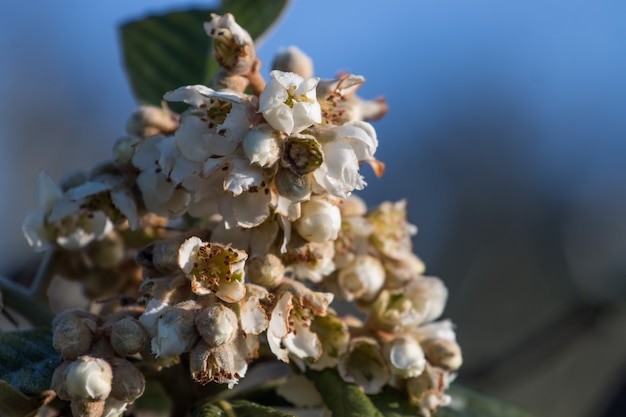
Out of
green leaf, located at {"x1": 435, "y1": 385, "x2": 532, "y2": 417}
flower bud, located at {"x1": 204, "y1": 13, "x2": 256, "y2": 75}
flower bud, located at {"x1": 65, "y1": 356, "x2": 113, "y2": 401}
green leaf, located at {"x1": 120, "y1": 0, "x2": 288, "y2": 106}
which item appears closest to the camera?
flower bud, located at {"x1": 65, "y1": 356, "x2": 113, "y2": 401}

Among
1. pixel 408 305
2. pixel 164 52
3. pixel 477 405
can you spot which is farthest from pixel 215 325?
pixel 164 52

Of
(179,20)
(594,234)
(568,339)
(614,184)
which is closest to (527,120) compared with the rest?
(614,184)

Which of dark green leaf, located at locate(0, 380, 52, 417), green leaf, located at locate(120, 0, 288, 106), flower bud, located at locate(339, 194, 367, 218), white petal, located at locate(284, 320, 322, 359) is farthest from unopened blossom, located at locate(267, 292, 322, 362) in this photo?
green leaf, located at locate(120, 0, 288, 106)

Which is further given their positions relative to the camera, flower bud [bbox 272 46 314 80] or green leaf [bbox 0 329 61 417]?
flower bud [bbox 272 46 314 80]

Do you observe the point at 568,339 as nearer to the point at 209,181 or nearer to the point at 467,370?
the point at 467,370

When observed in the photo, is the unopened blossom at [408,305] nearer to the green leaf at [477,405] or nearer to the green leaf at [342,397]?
the green leaf at [342,397]

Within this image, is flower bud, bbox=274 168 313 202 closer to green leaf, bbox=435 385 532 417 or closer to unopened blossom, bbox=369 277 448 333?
unopened blossom, bbox=369 277 448 333

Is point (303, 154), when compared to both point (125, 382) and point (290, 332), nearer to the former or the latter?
point (290, 332)

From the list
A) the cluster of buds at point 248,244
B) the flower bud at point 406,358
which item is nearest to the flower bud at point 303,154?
the cluster of buds at point 248,244
